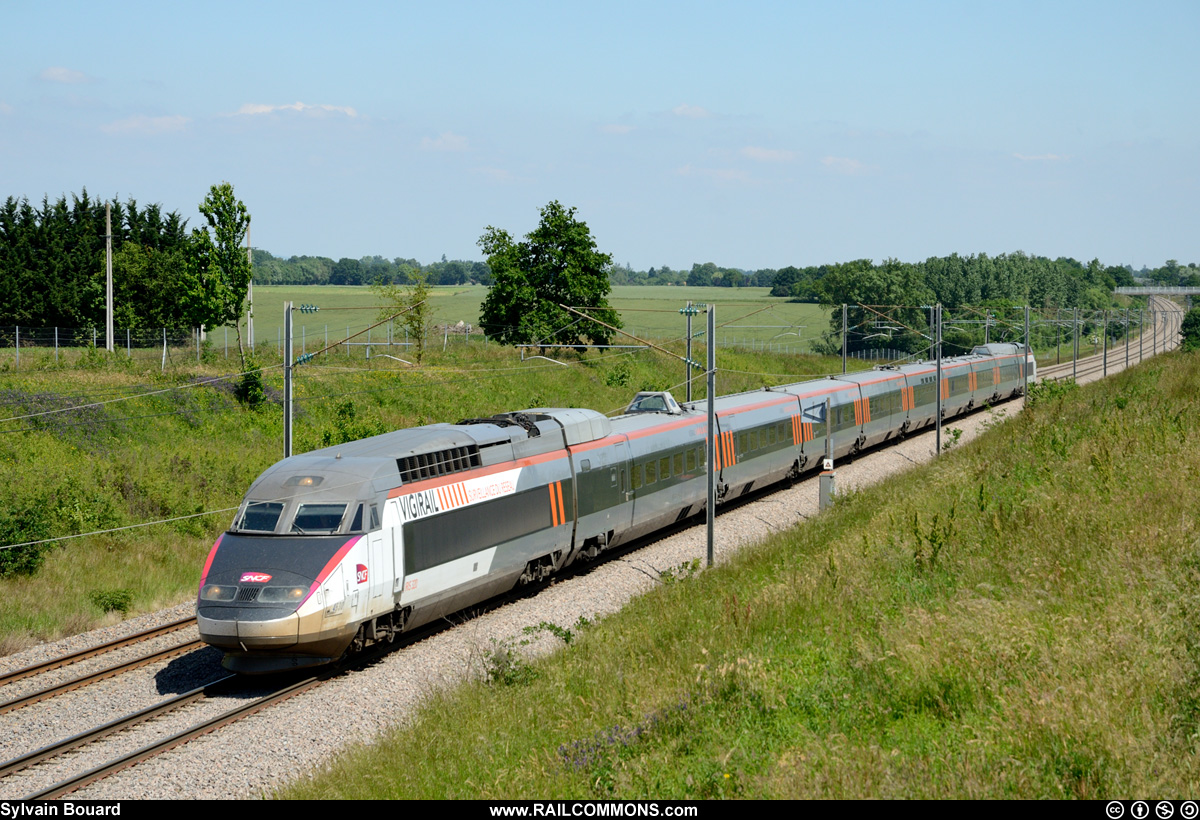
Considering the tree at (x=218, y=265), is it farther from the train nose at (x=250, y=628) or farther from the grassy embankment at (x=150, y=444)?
the train nose at (x=250, y=628)

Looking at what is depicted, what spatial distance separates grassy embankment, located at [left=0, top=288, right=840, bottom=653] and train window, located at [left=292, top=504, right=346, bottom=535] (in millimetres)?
7097

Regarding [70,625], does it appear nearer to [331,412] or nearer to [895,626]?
[895,626]

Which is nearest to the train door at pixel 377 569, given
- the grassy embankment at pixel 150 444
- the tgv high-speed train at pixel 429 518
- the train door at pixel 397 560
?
the tgv high-speed train at pixel 429 518

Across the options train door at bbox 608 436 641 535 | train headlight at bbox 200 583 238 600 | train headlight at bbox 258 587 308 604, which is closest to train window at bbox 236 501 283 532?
train headlight at bbox 200 583 238 600

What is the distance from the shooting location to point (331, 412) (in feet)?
139

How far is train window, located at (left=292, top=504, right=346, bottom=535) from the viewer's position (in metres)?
15.3

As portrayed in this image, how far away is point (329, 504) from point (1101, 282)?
214 m

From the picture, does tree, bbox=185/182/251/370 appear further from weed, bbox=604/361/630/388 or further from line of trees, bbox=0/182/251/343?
weed, bbox=604/361/630/388

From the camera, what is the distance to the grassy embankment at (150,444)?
2256 cm

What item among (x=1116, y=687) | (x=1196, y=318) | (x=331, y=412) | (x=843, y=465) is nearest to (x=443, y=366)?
(x=331, y=412)

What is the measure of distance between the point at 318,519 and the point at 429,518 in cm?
201

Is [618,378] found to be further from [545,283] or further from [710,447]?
[710,447]

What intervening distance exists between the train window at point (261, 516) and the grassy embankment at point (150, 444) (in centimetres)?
619

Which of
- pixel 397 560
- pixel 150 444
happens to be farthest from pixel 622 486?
pixel 150 444
